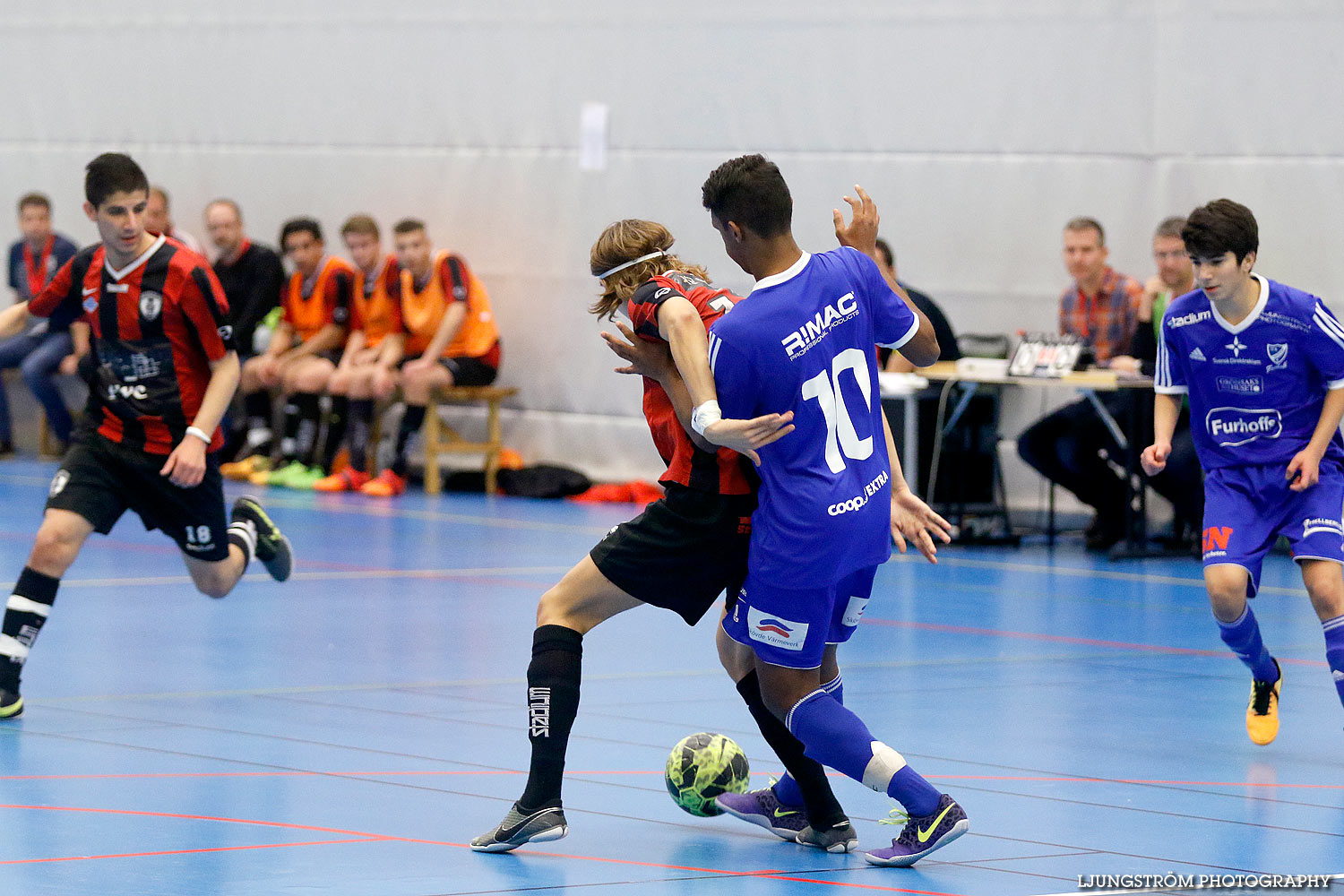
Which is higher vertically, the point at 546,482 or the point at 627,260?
the point at 627,260

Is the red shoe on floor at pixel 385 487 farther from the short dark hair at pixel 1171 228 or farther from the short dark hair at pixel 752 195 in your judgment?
the short dark hair at pixel 752 195

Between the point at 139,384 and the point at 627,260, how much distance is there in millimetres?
2907

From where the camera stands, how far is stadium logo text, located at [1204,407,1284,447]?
6934mm

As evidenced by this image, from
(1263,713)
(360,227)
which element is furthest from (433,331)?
(1263,713)

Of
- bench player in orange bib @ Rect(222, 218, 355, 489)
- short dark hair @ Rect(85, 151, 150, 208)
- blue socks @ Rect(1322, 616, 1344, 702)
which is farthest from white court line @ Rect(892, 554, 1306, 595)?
short dark hair @ Rect(85, 151, 150, 208)

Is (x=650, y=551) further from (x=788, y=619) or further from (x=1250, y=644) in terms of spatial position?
(x=1250, y=644)

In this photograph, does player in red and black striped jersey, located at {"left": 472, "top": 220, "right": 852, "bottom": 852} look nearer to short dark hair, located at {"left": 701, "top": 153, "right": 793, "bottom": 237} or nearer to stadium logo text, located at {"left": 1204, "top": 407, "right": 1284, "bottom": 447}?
short dark hair, located at {"left": 701, "top": 153, "right": 793, "bottom": 237}

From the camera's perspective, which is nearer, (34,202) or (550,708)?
(550,708)

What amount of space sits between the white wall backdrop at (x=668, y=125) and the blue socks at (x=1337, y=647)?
263 inches

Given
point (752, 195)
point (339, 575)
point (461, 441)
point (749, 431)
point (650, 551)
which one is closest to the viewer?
point (749, 431)

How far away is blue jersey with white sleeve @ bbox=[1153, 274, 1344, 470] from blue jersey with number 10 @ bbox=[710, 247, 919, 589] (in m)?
2.48

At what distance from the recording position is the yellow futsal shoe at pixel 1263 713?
6766 millimetres

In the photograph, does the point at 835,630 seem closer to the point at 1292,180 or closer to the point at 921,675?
the point at 921,675

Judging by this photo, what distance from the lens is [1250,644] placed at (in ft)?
22.5
